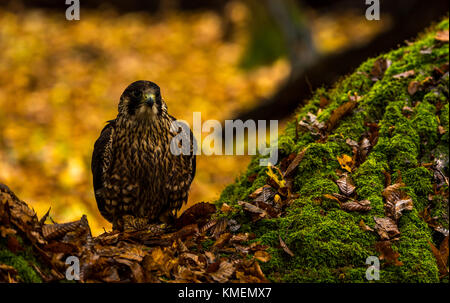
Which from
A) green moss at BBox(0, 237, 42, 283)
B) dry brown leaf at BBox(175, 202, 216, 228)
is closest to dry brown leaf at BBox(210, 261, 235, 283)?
dry brown leaf at BBox(175, 202, 216, 228)

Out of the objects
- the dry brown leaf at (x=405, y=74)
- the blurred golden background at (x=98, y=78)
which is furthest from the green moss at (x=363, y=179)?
the blurred golden background at (x=98, y=78)

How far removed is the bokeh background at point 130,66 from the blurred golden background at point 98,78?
30 mm

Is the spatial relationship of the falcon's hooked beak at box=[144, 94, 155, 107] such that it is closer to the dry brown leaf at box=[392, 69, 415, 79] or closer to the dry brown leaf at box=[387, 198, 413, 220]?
the dry brown leaf at box=[387, 198, 413, 220]

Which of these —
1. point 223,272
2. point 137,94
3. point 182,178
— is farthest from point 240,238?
point 137,94

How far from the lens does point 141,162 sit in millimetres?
4691

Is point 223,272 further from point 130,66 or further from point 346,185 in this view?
point 130,66

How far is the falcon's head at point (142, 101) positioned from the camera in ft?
14.7

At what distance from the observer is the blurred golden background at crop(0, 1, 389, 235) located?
10.5m

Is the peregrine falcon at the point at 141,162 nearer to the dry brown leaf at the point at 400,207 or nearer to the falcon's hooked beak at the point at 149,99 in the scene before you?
the falcon's hooked beak at the point at 149,99

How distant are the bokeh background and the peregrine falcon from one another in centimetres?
471

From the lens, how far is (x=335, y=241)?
3758mm

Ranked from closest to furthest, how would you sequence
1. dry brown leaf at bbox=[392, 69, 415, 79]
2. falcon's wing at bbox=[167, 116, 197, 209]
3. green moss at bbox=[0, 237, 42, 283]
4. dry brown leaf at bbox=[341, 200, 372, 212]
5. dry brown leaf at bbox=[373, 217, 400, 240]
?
1. green moss at bbox=[0, 237, 42, 283]
2. dry brown leaf at bbox=[373, 217, 400, 240]
3. dry brown leaf at bbox=[341, 200, 372, 212]
4. falcon's wing at bbox=[167, 116, 197, 209]
5. dry brown leaf at bbox=[392, 69, 415, 79]
